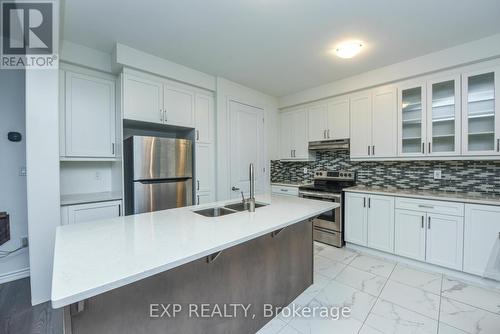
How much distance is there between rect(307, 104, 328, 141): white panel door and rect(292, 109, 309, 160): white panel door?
0.36ft

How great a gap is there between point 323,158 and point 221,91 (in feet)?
7.00

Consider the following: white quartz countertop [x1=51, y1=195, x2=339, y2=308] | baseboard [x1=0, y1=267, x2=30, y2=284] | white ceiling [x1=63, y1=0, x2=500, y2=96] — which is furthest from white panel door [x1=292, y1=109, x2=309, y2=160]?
baseboard [x1=0, y1=267, x2=30, y2=284]

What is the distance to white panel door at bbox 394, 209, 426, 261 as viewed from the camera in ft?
8.63

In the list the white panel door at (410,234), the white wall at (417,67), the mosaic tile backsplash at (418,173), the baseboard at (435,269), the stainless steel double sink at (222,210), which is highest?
the white wall at (417,67)

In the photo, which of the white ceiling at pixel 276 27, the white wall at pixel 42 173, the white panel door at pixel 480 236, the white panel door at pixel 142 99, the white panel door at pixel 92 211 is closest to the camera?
the white ceiling at pixel 276 27

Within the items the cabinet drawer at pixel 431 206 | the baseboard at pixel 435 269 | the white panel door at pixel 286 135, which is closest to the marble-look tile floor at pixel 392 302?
the baseboard at pixel 435 269

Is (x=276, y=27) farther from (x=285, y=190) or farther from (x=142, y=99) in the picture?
(x=285, y=190)

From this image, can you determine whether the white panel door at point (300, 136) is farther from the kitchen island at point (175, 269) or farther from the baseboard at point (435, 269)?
the kitchen island at point (175, 269)

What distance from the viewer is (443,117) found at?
106 inches

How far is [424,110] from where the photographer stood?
2.80 metres

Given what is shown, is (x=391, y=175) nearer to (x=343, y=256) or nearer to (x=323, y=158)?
(x=323, y=158)

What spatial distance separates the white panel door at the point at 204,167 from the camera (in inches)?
127

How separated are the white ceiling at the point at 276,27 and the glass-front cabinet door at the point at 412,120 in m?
0.46

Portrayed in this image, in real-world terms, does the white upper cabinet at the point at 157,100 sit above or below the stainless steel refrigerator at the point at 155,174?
above
